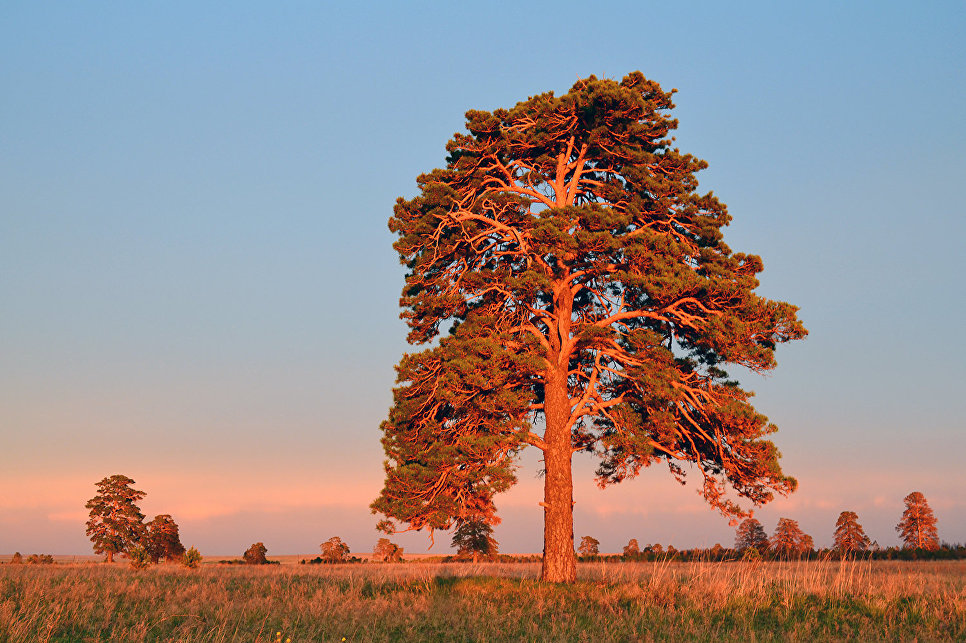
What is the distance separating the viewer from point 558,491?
16.9 metres

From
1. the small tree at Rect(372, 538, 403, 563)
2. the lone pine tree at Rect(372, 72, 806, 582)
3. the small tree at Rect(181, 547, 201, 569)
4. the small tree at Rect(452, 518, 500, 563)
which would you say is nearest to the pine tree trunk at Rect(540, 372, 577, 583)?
the lone pine tree at Rect(372, 72, 806, 582)

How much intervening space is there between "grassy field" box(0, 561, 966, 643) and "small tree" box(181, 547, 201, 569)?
25557mm

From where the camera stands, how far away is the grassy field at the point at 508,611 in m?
10.1

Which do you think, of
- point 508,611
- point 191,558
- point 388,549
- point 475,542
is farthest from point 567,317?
point 388,549

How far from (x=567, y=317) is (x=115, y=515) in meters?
52.6

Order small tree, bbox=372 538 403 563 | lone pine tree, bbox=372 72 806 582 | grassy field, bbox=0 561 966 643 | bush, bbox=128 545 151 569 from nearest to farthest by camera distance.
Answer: grassy field, bbox=0 561 966 643, lone pine tree, bbox=372 72 806 582, bush, bbox=128 545 151 569, small tree, bbox=372 538 403 563

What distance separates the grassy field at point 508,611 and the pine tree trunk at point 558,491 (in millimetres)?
1187

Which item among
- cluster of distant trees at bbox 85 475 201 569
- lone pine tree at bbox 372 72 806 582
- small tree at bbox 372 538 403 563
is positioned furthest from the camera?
small tree at bbox 372 538 403 563

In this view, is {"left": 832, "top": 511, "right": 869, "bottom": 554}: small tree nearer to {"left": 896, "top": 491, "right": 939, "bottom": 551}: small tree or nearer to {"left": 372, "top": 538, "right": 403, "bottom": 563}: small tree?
{"left": 896, "top": 491, "right": 939, "bottom": 551}: small tree

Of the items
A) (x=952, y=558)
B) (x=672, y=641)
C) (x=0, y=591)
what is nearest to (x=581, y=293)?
(x=672, y=641)

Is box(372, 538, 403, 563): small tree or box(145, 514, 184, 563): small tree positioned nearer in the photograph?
box(145, 514, 184, 563): small tree

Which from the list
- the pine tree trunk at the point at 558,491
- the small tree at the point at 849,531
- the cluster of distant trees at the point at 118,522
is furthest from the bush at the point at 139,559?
the small tree at the point at 849,531

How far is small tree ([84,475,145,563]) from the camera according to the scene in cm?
5594

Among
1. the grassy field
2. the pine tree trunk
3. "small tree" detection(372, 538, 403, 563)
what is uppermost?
the pine tree trunk
